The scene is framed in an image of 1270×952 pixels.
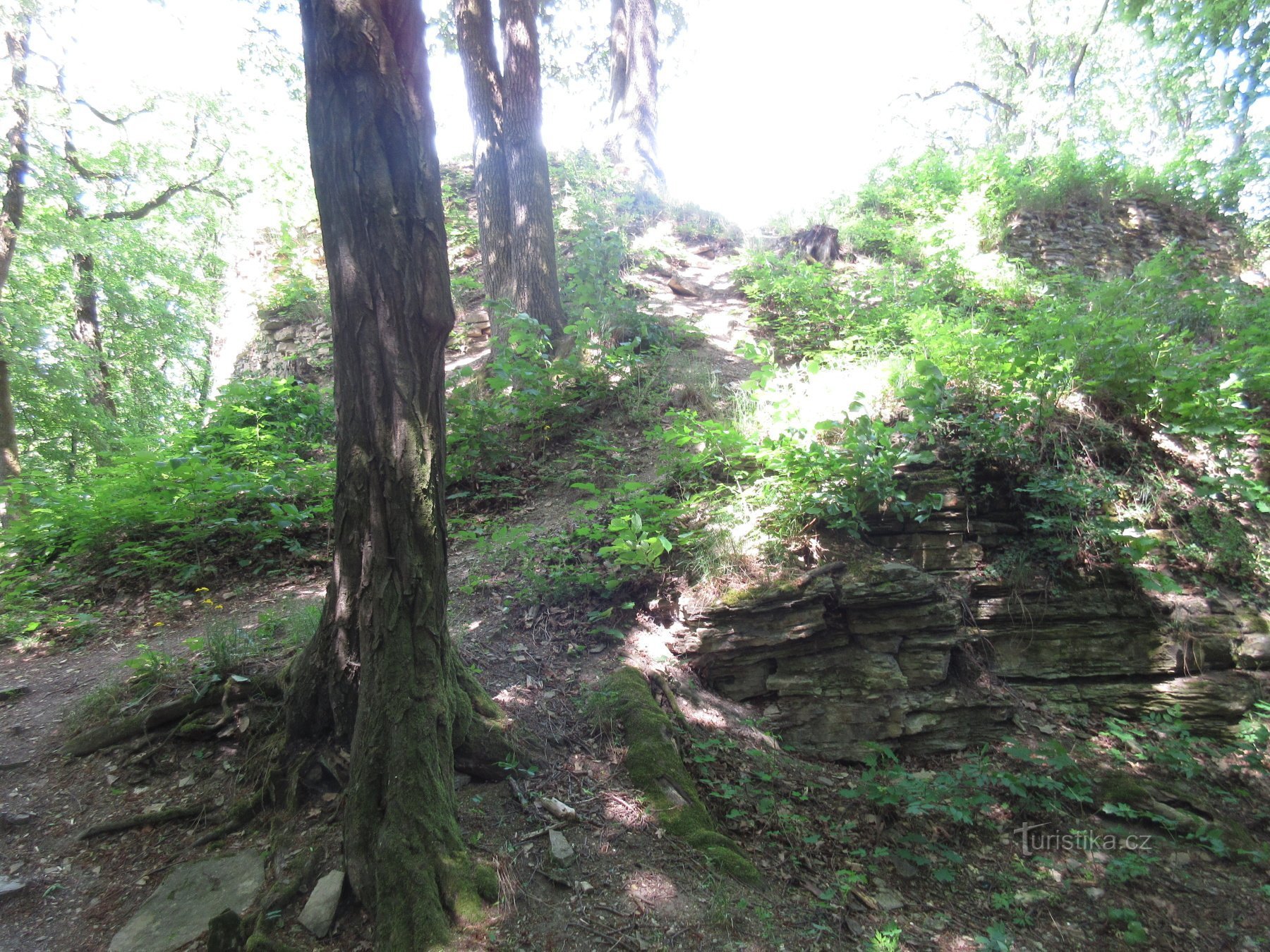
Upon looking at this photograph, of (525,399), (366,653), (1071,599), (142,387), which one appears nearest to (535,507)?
(525,399)

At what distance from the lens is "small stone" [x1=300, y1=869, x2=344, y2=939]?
7.57 ft

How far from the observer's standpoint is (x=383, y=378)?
2678 millimetres

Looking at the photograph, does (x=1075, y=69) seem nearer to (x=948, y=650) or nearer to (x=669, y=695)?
(x=948, y=650)

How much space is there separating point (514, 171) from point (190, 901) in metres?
8.74

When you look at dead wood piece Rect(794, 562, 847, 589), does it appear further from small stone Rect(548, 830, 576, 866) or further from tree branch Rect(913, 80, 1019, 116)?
tree branch Rect(913, 80, 1019, 116)

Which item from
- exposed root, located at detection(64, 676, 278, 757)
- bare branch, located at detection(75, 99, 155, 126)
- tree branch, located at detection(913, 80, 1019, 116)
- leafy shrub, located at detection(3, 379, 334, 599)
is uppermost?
tree branch, located at detection(913, 80, 1019, 116)

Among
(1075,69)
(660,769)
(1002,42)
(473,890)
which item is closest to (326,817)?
(473,890)

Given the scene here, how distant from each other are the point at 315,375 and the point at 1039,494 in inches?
397

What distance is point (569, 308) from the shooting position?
923cm

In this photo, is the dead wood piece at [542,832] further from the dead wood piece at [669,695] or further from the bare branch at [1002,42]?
the bare branch at [1002,42]

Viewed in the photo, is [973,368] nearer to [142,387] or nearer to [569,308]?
[569,308]

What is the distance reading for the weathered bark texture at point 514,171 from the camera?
870cm

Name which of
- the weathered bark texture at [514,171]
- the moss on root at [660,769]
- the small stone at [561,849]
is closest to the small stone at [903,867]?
the moss on root at [660,769]

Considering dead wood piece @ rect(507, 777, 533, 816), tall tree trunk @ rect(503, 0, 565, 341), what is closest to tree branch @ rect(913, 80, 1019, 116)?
tall tree trunk @ rect(503, 0, 565, 341)
